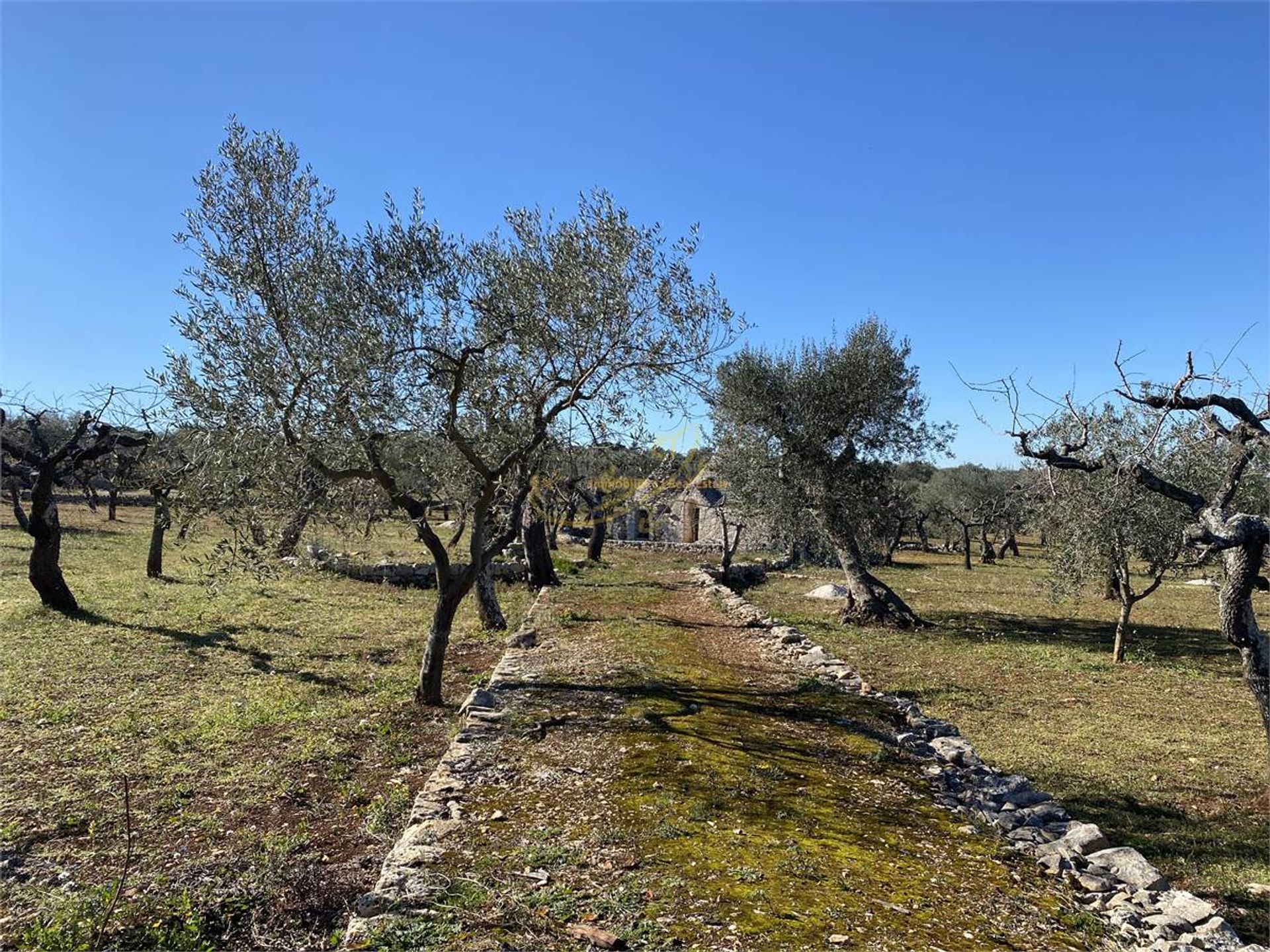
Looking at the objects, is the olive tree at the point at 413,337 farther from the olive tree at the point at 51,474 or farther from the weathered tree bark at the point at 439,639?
the olive tree at the point at 51,474

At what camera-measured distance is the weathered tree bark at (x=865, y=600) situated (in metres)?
20.2

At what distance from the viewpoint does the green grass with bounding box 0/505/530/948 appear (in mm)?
5391

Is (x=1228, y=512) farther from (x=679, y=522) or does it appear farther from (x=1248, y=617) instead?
(x=679, y=522)

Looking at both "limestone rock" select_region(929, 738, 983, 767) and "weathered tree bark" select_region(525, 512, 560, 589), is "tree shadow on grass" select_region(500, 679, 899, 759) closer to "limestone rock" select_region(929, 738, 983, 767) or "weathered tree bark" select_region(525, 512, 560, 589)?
"limestone rock" select_region(929, 738, 983, 767)

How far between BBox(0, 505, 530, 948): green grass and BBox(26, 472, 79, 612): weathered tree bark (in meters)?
0.38

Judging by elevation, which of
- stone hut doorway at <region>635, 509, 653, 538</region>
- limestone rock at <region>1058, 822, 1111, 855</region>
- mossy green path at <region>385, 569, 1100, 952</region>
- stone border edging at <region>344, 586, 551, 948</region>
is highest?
stone hut doorway at <region>635, 509, 653, 538</region>

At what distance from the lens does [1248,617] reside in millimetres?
7730

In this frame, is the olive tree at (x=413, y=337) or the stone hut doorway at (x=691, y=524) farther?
the stone hut doorway at (x=691, y=524)

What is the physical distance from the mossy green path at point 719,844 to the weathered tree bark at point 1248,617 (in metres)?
3.55

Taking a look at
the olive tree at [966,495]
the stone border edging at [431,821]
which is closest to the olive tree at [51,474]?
the stone border edging at [431,821]

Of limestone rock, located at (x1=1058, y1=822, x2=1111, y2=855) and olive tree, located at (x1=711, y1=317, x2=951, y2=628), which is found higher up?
olive tree, located at (x1=711, y1=317, x2=951, y2=628)

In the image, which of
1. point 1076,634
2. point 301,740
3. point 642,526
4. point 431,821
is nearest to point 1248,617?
point 431,821

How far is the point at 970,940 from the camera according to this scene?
486 cm

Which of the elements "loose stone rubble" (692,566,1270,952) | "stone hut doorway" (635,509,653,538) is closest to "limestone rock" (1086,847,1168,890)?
"loose stone rubble" (692,566,1270,952)
